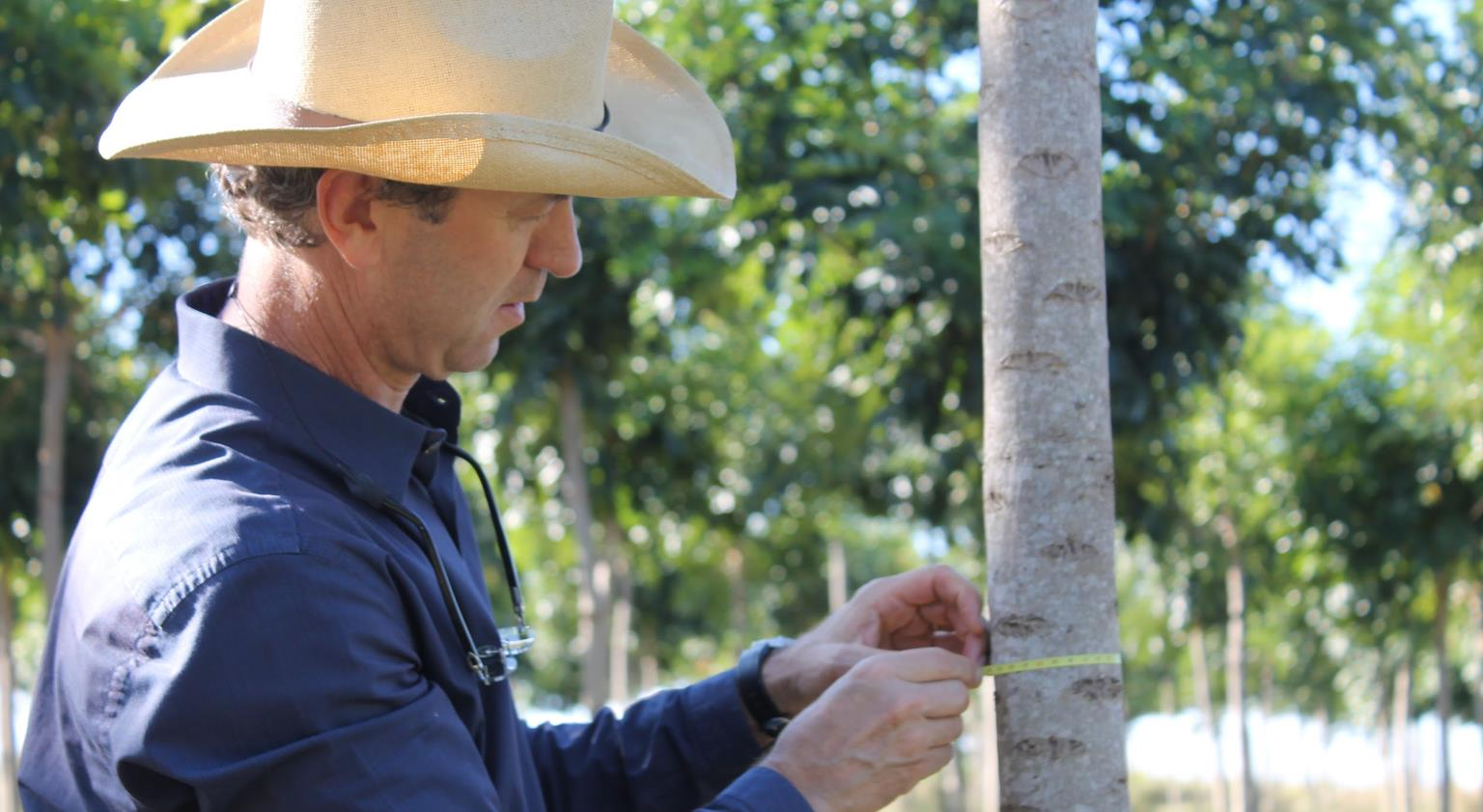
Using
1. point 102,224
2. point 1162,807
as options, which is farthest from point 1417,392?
point 1162,807

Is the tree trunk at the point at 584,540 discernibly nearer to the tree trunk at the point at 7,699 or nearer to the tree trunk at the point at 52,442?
the tree trunk at the point at 52,442

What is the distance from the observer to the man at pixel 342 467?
1502mm

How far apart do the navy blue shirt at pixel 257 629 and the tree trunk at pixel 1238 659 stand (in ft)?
40.8

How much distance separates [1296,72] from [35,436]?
771 centimetres

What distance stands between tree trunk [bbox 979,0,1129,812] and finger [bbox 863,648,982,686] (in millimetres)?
184

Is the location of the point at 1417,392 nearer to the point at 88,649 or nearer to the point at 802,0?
the point at 802,0

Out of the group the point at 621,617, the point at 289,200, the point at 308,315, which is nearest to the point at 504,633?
the point at 308,315

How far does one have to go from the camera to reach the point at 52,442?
7891 millimetres

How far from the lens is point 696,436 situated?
429 inches

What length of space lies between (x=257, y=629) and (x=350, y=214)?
562mm

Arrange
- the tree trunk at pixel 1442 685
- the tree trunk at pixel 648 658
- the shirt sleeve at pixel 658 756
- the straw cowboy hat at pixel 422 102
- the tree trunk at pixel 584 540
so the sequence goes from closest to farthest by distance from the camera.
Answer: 1. the straw cowboy hat at pixel 422 102
2. the shirt sleeve at pixel 658 756
3. the tree trunk at pixel 584 540
4. the tree trunk at pixel 1442 685
5. the tree trunk at pixel 648 658

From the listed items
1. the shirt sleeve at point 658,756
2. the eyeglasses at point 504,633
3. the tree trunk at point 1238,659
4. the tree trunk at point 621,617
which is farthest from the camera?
the tree trunk at point 1238,659

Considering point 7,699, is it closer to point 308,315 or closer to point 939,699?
point 308,315

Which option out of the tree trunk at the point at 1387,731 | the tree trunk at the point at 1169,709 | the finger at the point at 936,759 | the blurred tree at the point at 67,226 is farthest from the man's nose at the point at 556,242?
the tree trunk at the point at 1169,709
